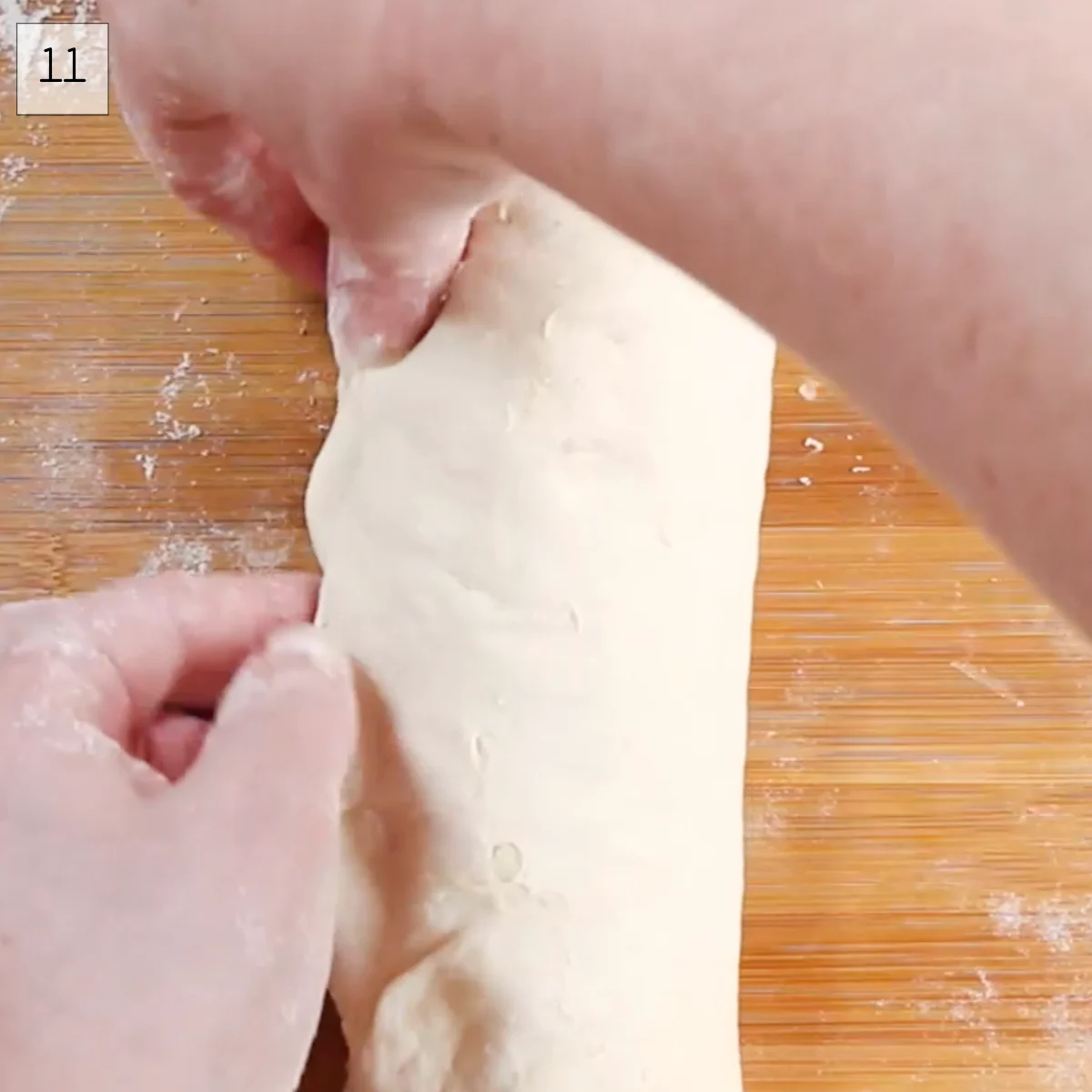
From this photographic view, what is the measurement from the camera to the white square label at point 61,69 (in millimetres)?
1148

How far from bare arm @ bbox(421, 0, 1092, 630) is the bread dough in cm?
33

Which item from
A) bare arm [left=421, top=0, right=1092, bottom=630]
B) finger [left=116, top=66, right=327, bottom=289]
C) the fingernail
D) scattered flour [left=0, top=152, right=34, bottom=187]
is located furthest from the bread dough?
scattered flour [left=0, top=152, right=34, bottom=187]

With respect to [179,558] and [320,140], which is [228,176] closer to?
[320,140]

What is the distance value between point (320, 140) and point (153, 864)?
0.35 meters

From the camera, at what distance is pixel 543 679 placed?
781 mm

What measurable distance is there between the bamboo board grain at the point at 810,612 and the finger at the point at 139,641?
0.63 ft

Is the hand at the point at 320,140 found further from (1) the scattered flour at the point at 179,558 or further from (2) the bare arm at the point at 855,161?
(1) the scattered flour at the point at 179,558

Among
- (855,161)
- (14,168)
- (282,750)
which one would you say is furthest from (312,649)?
(14,168)

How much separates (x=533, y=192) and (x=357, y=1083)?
55 cm

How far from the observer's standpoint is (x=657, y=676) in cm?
80

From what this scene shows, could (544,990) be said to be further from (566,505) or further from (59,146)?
(59,146)

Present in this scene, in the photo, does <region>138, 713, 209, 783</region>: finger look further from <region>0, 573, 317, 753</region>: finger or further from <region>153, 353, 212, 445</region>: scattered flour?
<region>153, 353, 212, 445</region>: scattered flour

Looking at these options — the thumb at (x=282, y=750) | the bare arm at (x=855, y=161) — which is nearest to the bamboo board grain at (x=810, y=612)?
the thumb at (x=282, y=750)

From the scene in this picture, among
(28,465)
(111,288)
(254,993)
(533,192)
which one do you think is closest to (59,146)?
(111,288)
